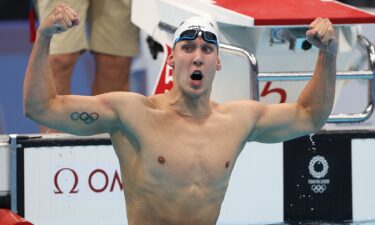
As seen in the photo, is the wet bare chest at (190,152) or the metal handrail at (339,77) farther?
the metal handrail at (339,77)

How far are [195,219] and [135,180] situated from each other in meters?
0.27

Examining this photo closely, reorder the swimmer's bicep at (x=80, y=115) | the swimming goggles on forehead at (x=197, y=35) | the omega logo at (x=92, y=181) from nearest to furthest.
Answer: the swimmer's bicep at (x=80, y=115)
the swimming goggles on forehead at (x=197, y=35)
the omega logo at (x=92, y=181)

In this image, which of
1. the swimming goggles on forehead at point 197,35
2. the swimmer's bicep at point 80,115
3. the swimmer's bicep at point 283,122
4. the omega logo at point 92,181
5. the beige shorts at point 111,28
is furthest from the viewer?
the beige shorts at point 111,28

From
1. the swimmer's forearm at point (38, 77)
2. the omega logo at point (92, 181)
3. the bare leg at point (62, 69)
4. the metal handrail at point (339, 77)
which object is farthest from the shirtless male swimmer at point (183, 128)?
the bare leg at point (62, 69)

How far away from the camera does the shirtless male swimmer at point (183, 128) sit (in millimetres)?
4211

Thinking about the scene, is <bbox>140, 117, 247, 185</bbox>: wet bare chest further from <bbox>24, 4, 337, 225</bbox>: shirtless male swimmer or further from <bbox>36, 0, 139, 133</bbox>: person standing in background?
<bbox>36, 0, 139, 133</bbox>: person standing in background

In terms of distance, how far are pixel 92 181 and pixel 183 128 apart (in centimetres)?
123

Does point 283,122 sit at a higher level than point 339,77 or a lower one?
lower

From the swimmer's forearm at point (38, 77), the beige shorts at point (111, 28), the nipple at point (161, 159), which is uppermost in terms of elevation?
the beige shorts at point (111, 28)

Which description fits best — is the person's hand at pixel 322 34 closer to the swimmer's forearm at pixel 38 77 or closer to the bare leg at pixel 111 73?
the swimmer's forearm at pixel 38 77

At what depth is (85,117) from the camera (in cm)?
420

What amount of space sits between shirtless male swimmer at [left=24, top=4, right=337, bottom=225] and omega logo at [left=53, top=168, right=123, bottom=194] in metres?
1.12

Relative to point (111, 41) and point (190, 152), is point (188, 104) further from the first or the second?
point (111, 41)

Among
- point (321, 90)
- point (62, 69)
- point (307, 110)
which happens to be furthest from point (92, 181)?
point (321, 90)
